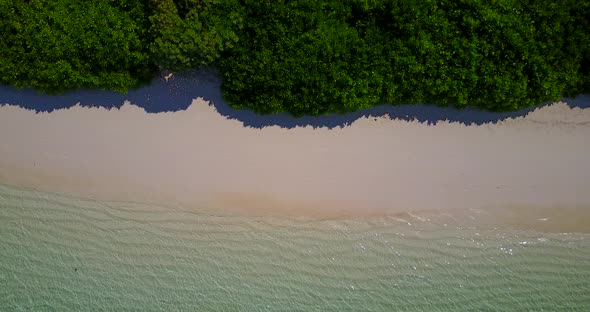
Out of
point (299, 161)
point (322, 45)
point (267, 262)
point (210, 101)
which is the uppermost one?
point (322, 45)

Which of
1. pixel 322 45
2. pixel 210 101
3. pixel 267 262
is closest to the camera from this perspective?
pixel 322 45

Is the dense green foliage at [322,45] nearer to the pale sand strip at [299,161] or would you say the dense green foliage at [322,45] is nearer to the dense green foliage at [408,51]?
the dense green foliage at [408,51]

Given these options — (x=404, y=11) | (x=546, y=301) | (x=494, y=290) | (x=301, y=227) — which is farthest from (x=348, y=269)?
(x=404, y=11)

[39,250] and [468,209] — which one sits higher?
[468,209]

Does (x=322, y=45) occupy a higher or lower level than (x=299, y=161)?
higher

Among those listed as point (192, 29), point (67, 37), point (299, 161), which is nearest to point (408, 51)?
point (299, 161)

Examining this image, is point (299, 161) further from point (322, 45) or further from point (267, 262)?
point (322, 45)

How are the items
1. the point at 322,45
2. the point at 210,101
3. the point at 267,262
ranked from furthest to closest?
the point at 267,262 < the point at 210,101 < the point at 322,45

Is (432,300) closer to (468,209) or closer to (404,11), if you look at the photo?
(468,209)
